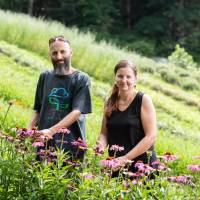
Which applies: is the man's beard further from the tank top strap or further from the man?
the tank top strap

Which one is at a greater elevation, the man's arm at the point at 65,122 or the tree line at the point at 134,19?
the man's arm at the point at 65,122

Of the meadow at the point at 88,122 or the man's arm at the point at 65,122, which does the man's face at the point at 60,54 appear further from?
the meadow at the point at 88,122

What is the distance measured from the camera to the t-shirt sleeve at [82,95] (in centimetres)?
495

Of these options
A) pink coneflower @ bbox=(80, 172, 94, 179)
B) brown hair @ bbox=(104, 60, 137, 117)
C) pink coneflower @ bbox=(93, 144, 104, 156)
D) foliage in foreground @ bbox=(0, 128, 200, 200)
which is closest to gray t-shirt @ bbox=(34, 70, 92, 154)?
brown hair @ bbox=(104, 60, 137, 117)

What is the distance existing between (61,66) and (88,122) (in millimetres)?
5812

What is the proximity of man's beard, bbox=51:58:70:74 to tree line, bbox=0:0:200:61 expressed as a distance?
32.4 m

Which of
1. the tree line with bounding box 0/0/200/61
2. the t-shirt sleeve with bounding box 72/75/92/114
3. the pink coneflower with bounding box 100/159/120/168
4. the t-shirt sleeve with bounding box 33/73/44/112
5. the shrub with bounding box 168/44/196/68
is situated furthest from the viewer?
the tree line with bounding box 0/0/200/61

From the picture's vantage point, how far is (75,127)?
5.09m

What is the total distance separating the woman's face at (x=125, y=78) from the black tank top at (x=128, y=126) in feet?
0.37

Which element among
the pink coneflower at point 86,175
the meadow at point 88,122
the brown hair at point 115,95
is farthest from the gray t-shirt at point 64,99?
the pink coneflower at point 86,175

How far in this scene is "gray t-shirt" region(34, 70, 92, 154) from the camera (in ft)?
16.4

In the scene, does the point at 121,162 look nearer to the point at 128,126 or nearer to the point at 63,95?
the point at 128,126

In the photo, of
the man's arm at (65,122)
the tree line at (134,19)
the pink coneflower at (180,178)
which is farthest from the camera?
the tree line at (134,19)

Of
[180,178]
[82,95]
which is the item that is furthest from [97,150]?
[82,95]
